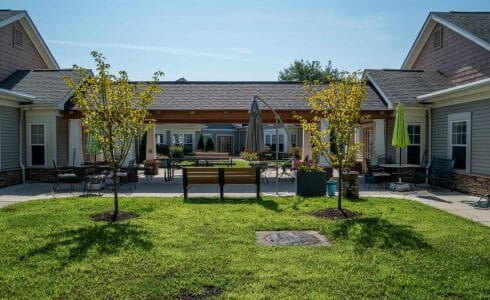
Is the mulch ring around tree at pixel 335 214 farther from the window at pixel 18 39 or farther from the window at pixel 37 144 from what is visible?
the window at pixel 18 39

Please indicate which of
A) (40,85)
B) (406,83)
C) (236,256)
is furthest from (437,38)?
(40,85)

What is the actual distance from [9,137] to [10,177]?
1438mm

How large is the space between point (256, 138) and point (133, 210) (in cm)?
455

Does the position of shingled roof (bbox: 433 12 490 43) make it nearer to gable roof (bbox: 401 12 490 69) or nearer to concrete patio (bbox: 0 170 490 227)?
gable roof (bbox: 401 12 490 69)

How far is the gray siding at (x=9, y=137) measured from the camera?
46.3 ft

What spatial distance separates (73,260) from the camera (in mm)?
5547

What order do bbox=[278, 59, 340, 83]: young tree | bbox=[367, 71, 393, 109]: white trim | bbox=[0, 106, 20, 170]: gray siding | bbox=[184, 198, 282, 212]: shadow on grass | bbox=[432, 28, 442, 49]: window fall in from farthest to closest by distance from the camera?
bbox=[278, 59, 340, 83]: young tree
bbox=[432, 28, 442, 49]: window
bbox=[367, 71, 393, 109]: white trim
bbox=[0, 106, 20, 170]: gray siding
bbox=[184, 198, 282, 212]: shadow on grass

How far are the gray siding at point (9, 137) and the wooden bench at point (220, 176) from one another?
7507 millimetres

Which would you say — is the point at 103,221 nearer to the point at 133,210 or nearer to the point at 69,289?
the point at 133,210

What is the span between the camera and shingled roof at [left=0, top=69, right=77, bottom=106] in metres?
15.6

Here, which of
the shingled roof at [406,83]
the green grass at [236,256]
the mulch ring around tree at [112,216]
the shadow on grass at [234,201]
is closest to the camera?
the green grass at [236,256]

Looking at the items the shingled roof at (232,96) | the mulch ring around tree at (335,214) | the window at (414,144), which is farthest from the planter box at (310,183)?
the window at (414,144)

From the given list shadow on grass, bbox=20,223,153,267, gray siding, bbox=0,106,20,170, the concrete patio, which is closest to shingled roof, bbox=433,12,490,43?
the concrete patio

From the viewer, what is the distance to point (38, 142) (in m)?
15.7
